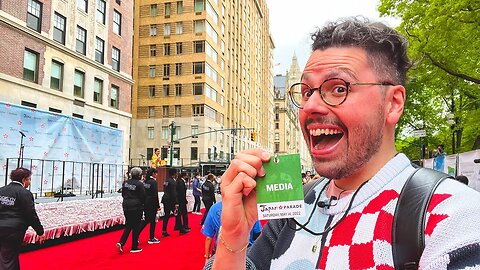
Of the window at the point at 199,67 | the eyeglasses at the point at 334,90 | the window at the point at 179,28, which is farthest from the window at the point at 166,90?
the eyeglasses at the point at 334,90

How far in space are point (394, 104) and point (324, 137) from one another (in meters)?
0.32

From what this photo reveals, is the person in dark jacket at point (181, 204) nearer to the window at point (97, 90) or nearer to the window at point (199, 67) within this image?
the window at point (97, 90)

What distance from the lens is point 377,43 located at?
1.56 meters

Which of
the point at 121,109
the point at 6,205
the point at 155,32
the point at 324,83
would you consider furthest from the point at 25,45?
the point at 155,32

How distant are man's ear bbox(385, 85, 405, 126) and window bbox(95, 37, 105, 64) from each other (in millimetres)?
30663

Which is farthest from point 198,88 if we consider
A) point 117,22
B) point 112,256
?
point 112,256

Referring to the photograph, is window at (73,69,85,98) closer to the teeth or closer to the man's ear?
the teeth

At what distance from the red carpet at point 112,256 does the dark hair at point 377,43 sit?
772 cm

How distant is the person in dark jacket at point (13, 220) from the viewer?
6402 millimetres

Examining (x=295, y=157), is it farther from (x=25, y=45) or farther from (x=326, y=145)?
(x=25, y=45)

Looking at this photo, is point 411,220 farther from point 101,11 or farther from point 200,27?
point 200,27

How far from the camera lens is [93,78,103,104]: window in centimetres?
2923

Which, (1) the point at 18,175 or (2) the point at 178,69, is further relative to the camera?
(2) the point at 178,69

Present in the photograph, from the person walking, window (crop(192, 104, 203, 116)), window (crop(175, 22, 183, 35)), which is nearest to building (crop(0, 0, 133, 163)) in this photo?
the person walking
